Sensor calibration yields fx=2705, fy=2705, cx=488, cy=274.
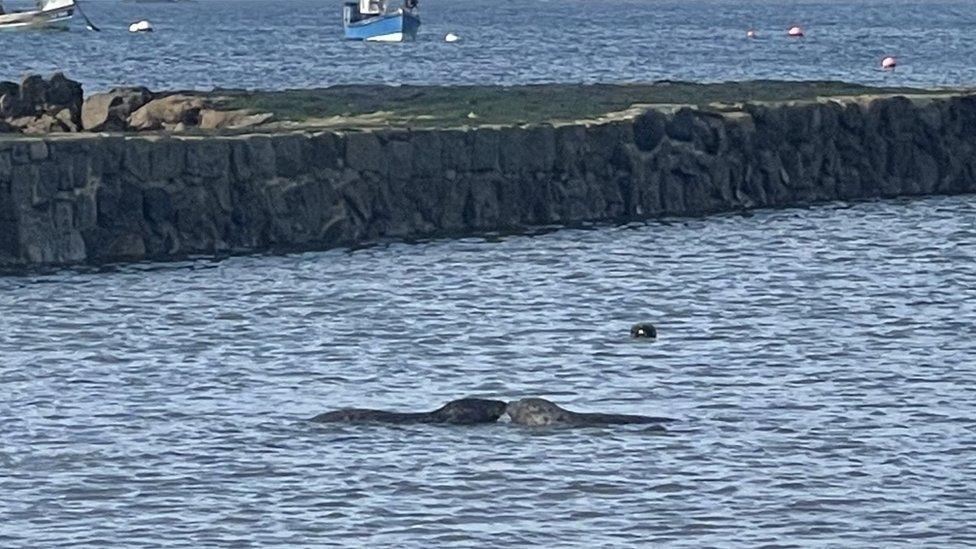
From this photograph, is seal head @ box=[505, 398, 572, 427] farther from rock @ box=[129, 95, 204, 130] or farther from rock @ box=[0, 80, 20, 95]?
rock @ box=[0, 80, 20, 95]

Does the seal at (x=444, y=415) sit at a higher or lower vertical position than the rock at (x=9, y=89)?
higher

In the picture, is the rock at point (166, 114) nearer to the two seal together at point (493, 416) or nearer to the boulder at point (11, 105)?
the boulder at point (11, 105)

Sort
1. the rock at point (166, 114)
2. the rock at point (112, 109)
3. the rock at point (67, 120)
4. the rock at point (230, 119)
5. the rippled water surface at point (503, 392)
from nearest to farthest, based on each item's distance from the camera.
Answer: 1. the rippled water surface at point (503, 392)
2. the rock at point (230, 119)
3. the rock at point (67, 120)
4. the rock at point (112, 109)
5. the rock at point (166, 114)

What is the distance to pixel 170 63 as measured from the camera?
352ft

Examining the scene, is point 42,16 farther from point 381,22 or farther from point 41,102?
point 41,102

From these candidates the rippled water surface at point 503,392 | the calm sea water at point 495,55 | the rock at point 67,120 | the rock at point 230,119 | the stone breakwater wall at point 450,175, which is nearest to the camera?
the rippled water surface at point 503,392

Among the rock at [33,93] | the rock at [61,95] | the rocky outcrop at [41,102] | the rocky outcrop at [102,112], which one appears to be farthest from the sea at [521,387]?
the rock at [33,93]

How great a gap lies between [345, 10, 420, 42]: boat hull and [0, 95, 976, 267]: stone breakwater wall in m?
77.5

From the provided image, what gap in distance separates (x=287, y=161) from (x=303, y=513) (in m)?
17.3

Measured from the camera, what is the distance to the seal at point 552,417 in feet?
72.1

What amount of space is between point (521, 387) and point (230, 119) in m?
18.2

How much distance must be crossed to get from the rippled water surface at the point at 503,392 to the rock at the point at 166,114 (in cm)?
757

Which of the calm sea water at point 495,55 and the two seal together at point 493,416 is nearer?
the two seal together at point 493,416

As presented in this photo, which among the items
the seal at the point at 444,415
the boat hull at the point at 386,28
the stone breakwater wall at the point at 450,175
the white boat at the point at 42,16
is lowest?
the white boat at the point at 42,16
